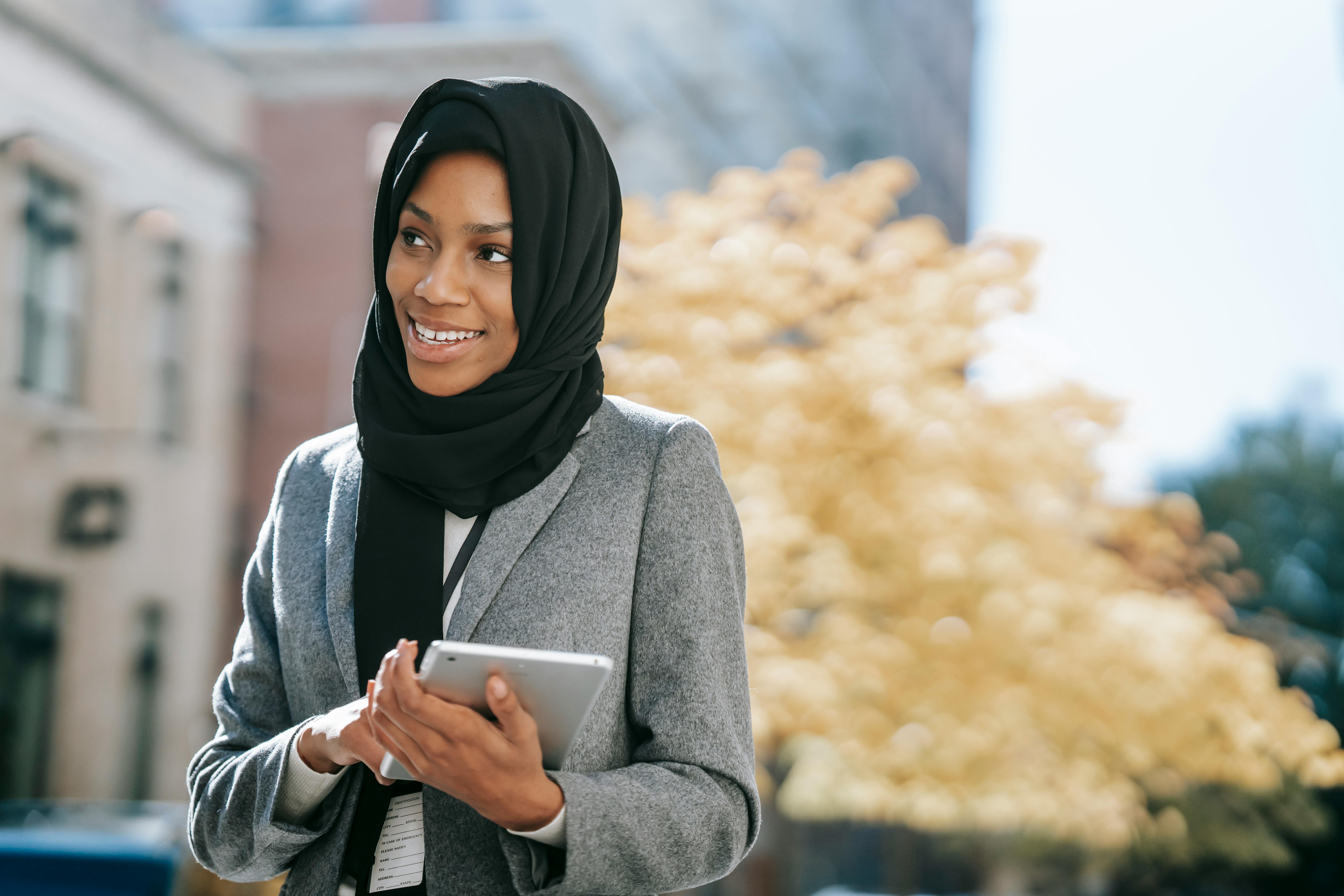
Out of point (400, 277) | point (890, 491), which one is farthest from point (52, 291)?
point (400, 277)

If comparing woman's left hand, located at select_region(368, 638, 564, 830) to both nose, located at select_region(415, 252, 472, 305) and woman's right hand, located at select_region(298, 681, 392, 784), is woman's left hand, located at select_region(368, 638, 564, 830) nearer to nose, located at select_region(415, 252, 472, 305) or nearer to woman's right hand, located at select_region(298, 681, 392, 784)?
woman's right hand, located at select_region(298, 681, 392, 784)

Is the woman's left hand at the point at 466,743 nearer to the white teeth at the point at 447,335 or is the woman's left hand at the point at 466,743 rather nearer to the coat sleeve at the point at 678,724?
the coat sleeve at the point at 678,724

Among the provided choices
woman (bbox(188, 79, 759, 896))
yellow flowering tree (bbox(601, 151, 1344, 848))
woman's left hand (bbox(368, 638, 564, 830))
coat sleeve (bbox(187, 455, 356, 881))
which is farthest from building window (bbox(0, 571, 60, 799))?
woman's left hand (bbox(368, 638, 564, 830))

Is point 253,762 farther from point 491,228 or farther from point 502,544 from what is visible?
point 491,228

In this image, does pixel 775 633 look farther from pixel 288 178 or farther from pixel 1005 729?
pixel 288 178

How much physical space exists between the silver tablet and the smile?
42 centimetres

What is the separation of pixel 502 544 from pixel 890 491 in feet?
21.8

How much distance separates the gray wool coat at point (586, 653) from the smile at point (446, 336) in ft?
0.61

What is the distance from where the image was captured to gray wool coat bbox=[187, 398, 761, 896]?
4.53 ft

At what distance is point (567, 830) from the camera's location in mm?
1310

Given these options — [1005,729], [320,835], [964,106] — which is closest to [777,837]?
[1005,729]

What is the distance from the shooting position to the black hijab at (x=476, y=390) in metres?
1.50

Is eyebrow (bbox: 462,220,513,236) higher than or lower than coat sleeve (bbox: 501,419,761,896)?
higher

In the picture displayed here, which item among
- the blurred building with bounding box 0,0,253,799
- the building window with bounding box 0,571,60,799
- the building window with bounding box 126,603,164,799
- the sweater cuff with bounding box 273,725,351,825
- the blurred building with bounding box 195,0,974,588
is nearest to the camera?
the sweater cuff with bounding box 273,725,351,825
